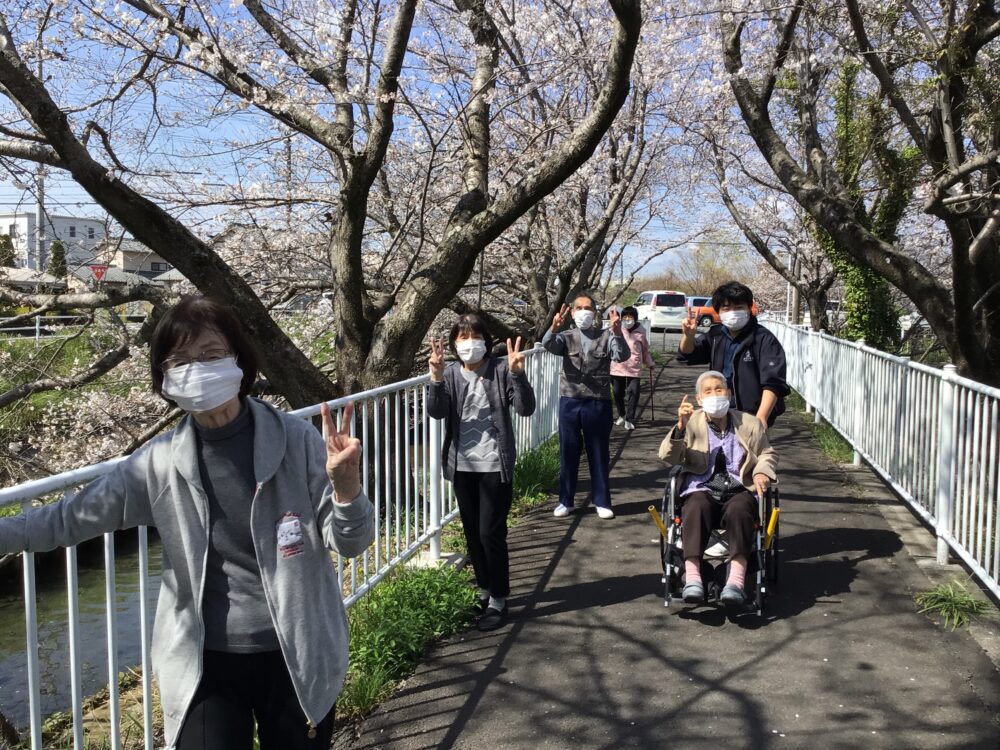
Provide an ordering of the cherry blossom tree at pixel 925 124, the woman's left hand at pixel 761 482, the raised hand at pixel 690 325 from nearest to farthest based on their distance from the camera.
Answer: the woman's left hand at pixel 761 482, the raised hand at pixel 690 325, the cherry blossom tree at pixel 925 124

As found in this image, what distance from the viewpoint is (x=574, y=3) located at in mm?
11258

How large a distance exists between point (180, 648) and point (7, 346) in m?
11.5

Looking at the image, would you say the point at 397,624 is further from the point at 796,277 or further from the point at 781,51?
the point at 796,277

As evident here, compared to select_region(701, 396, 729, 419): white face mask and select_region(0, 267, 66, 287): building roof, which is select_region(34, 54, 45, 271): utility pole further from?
select_region(701, 396, 729, 419): white face mask

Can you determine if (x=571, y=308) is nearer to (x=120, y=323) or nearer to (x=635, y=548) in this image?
(x=635, y=548)

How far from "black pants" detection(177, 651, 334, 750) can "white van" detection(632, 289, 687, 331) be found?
100 feet

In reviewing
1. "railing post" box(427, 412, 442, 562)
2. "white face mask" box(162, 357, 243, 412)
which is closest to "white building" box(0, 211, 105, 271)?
"railing post" box(427, 412, 442, 562)

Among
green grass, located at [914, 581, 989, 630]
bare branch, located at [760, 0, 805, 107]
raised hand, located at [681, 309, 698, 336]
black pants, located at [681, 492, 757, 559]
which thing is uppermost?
bare branch, located at [760, 0, 805, 107]

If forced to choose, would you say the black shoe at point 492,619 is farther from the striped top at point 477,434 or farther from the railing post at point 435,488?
the railing post at point 435,488

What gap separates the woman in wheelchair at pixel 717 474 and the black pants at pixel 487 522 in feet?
3.32

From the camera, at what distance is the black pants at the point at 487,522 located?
4832 mm

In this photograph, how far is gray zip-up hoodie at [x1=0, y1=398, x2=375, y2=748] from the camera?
87.3 inches

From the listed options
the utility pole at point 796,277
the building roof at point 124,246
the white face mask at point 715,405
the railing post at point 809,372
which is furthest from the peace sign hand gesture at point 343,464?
the utility pole at point 796,277

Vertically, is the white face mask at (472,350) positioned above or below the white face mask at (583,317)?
below
